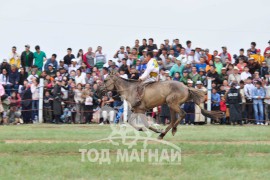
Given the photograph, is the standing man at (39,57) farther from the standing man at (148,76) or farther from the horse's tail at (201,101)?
the horse's tail at (201,101)

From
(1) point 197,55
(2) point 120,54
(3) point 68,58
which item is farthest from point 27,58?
(1) point 197,55

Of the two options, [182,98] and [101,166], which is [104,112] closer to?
[182,98]

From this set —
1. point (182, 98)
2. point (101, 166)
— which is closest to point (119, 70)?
point (182, 98)

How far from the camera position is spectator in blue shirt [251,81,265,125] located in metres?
25.1

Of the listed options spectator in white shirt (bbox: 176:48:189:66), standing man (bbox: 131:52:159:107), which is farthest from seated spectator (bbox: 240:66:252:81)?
standing man (bbox: 131:52:159:107)

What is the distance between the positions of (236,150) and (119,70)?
1197 centimetres

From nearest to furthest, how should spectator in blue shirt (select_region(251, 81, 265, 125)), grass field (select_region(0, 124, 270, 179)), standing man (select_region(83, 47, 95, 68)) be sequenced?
grass field (select_region(0, 124, 270, 179))
spectator in blue shirt (select_region(251, 81, 265, 125))
standing man (select_region(83, 47, 95, 68))

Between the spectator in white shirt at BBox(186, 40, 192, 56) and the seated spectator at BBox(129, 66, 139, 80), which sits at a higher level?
the spectator in white shirt at BBox(186, 40, 192, 56)

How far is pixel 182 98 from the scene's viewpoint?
17.0m

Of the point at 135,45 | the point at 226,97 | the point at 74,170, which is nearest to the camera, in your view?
the point at 74,170

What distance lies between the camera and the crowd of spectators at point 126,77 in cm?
2509

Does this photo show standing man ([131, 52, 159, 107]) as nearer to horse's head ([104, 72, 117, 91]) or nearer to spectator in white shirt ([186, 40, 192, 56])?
horse's head ([104, 72, 117, 91])

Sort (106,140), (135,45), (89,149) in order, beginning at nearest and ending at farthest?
(89,149)
(106,140)
(135,45)

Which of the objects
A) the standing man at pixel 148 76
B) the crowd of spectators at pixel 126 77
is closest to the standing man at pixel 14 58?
the crowd of spectators at pixel 126 77
